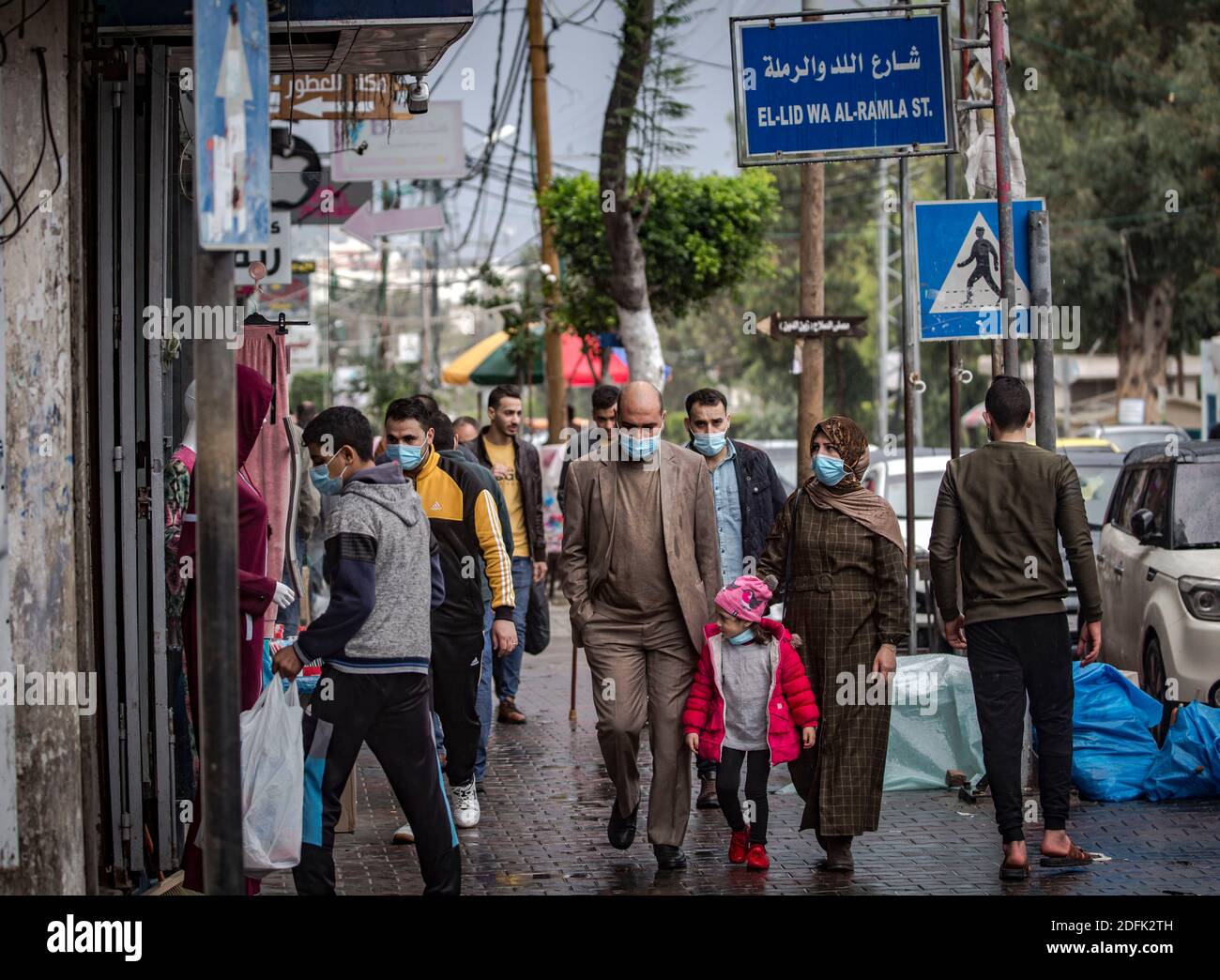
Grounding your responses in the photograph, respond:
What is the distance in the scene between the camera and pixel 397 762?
5867mm

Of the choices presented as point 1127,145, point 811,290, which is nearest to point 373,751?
point 811,290

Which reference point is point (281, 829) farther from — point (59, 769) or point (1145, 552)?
point (1145, 552)

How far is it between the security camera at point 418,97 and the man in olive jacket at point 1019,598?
11.2 ft

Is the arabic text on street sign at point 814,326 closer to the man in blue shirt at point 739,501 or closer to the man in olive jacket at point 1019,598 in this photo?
the man in blue shirt at point 739,501

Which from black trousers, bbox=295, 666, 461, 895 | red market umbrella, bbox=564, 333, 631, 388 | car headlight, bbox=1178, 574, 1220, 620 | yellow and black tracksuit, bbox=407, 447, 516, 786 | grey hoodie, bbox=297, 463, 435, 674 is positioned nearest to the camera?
grey hoodie, bbox=297, 463, 435, 674

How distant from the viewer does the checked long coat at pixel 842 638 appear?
6.93m

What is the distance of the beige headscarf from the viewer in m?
7.06

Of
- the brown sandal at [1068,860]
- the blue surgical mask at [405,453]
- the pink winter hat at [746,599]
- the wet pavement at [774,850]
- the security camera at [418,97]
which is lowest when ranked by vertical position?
the wet pavement at [774,850]

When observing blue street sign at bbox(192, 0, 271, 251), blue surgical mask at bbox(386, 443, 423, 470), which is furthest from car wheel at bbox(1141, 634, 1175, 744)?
blue street sign at bbox(192, 0, 271, 251)

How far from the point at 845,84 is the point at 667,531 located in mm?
3217

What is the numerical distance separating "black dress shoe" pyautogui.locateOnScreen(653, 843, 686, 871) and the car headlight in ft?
13.1

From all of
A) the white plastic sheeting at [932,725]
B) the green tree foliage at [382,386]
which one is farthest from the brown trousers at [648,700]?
the green tree foliage at [382,386]

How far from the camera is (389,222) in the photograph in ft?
59.3

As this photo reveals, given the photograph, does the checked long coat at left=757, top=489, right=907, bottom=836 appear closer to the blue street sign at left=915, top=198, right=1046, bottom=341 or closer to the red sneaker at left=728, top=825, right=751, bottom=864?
the red sneaker at left=728, top=825, right=751, bottom=864
